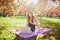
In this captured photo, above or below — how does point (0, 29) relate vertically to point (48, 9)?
below

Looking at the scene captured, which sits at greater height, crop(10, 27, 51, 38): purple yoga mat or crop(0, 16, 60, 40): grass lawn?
crop(0, 16, 60, 40): grass lawn

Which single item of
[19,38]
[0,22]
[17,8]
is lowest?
[19,38]

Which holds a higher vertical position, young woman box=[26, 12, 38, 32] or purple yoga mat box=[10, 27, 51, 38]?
young woman box=[26, 12, 38, 32]

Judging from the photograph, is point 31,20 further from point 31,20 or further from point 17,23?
point 17,23

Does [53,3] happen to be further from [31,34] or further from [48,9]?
[31,34]

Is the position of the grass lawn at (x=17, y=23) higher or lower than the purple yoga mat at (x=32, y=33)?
higher

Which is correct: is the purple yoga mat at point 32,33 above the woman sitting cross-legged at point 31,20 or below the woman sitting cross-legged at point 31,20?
below

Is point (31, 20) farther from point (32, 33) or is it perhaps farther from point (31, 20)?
point (32, 33)

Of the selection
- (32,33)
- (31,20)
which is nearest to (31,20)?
(31,20)

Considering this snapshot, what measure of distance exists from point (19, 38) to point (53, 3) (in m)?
0.40

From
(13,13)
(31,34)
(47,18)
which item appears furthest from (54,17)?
(13,13)

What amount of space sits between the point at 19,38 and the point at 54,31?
287 mm

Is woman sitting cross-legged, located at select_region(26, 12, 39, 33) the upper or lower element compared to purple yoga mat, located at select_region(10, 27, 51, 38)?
upper

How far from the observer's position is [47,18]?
1.24m
